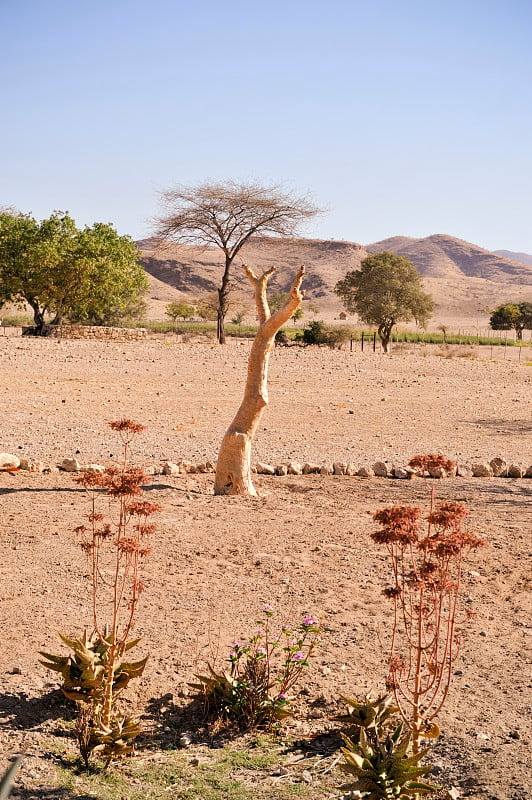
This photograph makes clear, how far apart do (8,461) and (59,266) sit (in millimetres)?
20903

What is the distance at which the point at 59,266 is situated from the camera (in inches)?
1148

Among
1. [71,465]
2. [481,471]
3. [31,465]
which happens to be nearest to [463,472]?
[481,471]

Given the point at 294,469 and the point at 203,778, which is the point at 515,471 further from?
the point at 203,778

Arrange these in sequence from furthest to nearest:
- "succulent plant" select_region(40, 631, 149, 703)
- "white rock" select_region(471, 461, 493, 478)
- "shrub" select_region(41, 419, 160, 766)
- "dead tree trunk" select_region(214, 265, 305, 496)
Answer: "white rock" select_region(471, 461, 493, 478) → "dead tree trunk" select_region(214, 265, 305, 496) → "succulent plant" select_region(40, 631, 149, 703) → "shrub" select_region(41, 419, 160, 766)

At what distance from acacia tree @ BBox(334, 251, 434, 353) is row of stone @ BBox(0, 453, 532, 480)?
28.3 meters

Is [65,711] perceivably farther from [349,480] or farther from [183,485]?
[349,480]

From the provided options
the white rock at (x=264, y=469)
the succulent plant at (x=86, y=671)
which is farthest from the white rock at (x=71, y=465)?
the succulent plant at (x=86, y=671)

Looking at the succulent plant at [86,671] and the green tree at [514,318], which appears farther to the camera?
the green tree at [514,318]

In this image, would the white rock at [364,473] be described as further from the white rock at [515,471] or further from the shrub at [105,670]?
the shrub at [105,670]

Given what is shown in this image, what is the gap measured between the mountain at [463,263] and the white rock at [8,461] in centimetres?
15766

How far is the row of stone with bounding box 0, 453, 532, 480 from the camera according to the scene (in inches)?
374

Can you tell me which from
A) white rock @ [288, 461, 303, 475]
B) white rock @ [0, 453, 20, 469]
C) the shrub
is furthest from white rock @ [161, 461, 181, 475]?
the shrub

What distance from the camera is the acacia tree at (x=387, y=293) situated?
3906cm

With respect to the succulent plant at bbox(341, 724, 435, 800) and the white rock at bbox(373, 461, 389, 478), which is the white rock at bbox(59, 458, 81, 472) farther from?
the succulent plant at bbox(341, 724, 435, 800)
